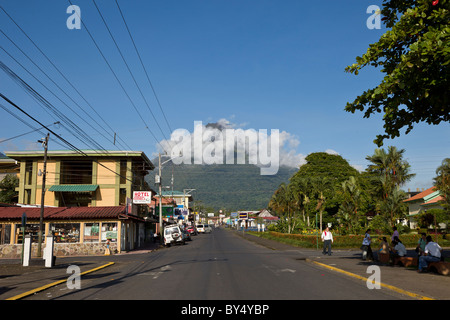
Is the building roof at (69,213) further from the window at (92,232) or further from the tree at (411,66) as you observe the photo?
the tree at (411,66)

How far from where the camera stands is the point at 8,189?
52.9 m

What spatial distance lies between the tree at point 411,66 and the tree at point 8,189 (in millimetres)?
50726

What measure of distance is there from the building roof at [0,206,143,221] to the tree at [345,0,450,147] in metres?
25.8

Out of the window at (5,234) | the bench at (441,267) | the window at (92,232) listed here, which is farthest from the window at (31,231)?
the bench at (441,267)

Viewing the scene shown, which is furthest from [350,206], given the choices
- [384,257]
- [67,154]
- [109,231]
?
[67,154]

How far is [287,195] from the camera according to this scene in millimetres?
57000

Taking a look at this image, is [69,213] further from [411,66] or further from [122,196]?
[411,66]

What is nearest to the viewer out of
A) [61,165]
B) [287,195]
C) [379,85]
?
[379,85]

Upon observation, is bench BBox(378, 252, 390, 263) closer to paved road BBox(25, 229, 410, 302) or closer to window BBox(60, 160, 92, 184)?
paved road BBox(25, 229, 410, 302)

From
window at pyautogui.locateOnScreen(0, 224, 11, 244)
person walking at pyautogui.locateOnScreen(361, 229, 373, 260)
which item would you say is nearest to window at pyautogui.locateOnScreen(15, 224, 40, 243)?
window at pyautogui.locateOnScreen(0, 224, 11, 244)

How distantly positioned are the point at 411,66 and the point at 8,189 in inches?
2159

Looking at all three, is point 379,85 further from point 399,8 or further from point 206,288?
point 206,288

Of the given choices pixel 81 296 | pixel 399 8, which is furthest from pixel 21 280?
pixel 399 8
